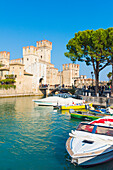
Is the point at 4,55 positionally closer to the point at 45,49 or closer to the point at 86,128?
the point at 45,49

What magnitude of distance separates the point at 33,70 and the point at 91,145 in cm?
5911

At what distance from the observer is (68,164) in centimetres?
770

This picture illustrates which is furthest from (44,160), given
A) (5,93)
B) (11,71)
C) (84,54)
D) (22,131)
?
(11,71)

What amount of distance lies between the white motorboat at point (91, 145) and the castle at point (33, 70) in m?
47.2

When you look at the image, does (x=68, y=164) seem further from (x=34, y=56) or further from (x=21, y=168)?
(x=34, y=56)

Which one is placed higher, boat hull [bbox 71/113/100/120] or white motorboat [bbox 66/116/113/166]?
white motorboat [bbox 66/116/113/166]

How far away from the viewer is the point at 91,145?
296 inches

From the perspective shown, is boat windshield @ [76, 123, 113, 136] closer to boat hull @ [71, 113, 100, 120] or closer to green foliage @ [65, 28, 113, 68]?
boat hull @ [71, 113, 100, 120]

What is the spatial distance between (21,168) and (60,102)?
67.9 feet

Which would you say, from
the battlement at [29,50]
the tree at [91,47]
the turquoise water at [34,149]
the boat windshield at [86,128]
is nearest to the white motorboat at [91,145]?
the boat windshield at [86,128]

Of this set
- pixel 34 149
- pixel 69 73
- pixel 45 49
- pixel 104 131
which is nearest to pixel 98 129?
pixel 104 131

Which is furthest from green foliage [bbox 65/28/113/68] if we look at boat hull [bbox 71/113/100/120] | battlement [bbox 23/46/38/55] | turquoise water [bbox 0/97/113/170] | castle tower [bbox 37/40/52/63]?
castle tower [bbox 37/40/52/63]

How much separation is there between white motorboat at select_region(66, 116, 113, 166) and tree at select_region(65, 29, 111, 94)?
63.4 ft

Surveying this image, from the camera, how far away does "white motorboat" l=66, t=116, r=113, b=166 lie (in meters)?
7.01
